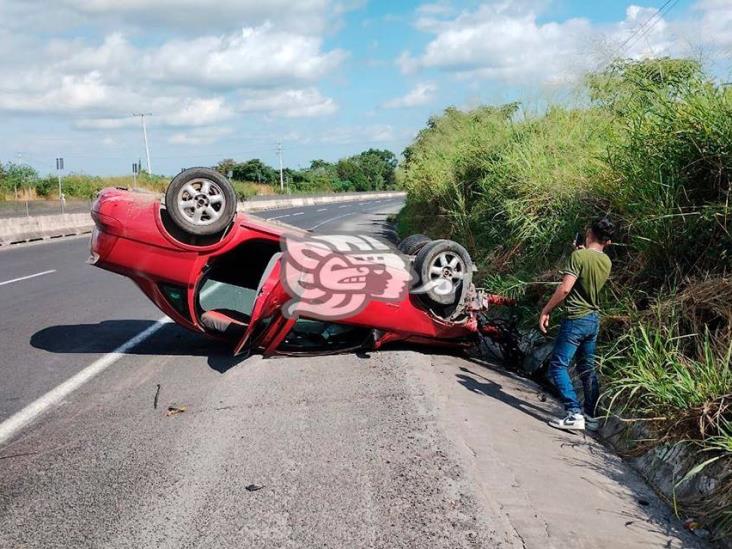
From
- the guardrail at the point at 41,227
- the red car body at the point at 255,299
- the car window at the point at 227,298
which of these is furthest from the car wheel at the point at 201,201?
the guardrail at the point at 41,227

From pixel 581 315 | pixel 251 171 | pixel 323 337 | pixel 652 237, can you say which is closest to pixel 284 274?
pixel 323 337

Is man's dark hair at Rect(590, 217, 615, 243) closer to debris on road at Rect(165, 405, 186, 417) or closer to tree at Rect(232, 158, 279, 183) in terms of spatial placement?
debris on road at Rect(165, 405, 186, 417)

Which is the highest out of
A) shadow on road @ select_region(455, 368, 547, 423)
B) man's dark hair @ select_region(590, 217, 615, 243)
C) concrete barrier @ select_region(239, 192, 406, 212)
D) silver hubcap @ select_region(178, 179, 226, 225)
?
silver hubcap @ select_region(178, 179, 226, 225)

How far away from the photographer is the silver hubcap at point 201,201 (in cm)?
624

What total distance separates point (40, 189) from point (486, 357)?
→ 5866cm

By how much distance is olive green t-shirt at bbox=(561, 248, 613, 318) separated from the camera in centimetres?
502

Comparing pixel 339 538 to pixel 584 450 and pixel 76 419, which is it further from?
pixel 76 419

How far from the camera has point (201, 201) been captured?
6297 mm

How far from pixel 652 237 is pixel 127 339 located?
223 inches

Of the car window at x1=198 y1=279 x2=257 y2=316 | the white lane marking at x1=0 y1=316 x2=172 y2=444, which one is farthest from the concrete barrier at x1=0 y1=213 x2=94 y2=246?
the white lane marking at x1=0 y1=316 x2=172 y2=444

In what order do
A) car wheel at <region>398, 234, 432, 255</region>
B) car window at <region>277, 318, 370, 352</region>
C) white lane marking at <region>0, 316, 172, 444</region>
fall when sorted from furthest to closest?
car wheel at <region>398, 234, 432, 255</region>, car window at <region>277, 318, 370, 352</region>, white lane marking at <region>0, 316, 172, 444</region>

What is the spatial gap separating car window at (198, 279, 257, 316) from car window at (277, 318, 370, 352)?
7.17 ft

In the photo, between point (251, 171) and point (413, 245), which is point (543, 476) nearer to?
point (413, 245)

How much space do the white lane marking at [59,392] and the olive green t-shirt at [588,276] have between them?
13.6 feet
